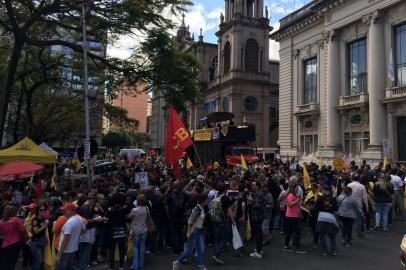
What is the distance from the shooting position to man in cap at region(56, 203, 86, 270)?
7156 mm

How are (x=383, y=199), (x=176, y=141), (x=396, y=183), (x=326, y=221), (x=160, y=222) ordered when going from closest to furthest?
(x=326, y=221), (x=160, y=222), (x=383, y=199), (x=176, y=141), (x=396, y=183)

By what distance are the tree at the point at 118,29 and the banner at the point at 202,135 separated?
13.9m

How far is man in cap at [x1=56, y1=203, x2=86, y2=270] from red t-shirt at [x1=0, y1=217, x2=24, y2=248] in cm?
78

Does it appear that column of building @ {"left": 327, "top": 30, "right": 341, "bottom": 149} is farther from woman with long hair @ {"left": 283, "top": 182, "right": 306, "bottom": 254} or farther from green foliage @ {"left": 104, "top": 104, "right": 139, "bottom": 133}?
woman with long hair @ {"left": 283, "top": 182, "right": 306, "bottom": 254}

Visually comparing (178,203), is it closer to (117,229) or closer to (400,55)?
(117,229)

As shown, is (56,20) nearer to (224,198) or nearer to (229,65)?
(224,198)

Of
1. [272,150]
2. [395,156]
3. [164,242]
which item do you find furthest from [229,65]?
[164,242]

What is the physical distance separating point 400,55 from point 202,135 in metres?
17.2

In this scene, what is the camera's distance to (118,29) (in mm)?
17812

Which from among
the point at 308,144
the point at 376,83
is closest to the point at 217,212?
the point at 376,83

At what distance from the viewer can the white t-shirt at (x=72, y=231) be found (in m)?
7.19

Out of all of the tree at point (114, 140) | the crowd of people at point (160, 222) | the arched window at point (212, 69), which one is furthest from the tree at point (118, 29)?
the tree at point (114, 140)

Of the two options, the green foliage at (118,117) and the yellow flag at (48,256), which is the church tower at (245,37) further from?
the yellow flag at (48,256)

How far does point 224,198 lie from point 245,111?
4851cm
